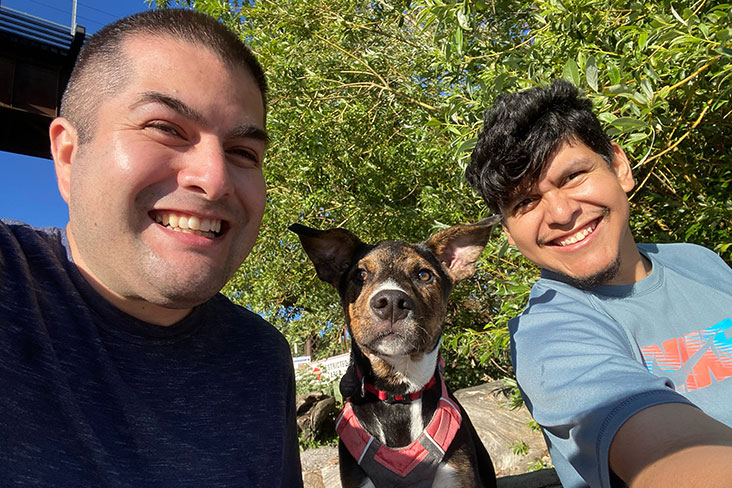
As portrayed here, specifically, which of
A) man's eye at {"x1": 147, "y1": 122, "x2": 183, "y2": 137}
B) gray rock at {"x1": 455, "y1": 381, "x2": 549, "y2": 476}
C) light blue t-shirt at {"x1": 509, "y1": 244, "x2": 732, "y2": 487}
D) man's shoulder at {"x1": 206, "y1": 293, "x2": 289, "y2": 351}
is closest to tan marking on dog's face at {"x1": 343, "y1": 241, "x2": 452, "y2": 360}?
light blue t-shirt at {"x1": 509, "y1": 244, "x2": 732, "y2": 487}

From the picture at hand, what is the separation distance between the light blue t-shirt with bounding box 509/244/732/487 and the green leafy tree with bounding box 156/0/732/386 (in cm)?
99

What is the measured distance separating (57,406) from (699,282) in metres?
2.63

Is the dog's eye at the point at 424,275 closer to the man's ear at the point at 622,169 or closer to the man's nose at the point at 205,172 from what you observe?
the man's ear at the point at 622,169

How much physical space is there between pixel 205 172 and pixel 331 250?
229 centimetres

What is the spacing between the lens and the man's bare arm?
114 centimetres

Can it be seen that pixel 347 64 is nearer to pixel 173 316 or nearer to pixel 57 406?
pixel 173 316

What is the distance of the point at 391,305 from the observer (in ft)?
10.3

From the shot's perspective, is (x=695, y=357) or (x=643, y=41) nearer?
(x=695, y=357)

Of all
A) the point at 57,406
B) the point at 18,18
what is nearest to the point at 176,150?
the point at 57,406

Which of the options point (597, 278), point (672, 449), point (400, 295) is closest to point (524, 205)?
point (597, 278)

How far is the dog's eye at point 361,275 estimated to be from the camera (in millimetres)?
3657

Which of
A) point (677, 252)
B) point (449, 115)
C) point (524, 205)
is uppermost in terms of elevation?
point (449, 115)

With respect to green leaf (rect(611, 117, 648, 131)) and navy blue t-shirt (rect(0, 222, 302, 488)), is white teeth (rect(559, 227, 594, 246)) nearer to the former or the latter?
green leaf (rect(611, 117, 648, 131))

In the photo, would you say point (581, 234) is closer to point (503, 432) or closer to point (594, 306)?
point (594, 306)
